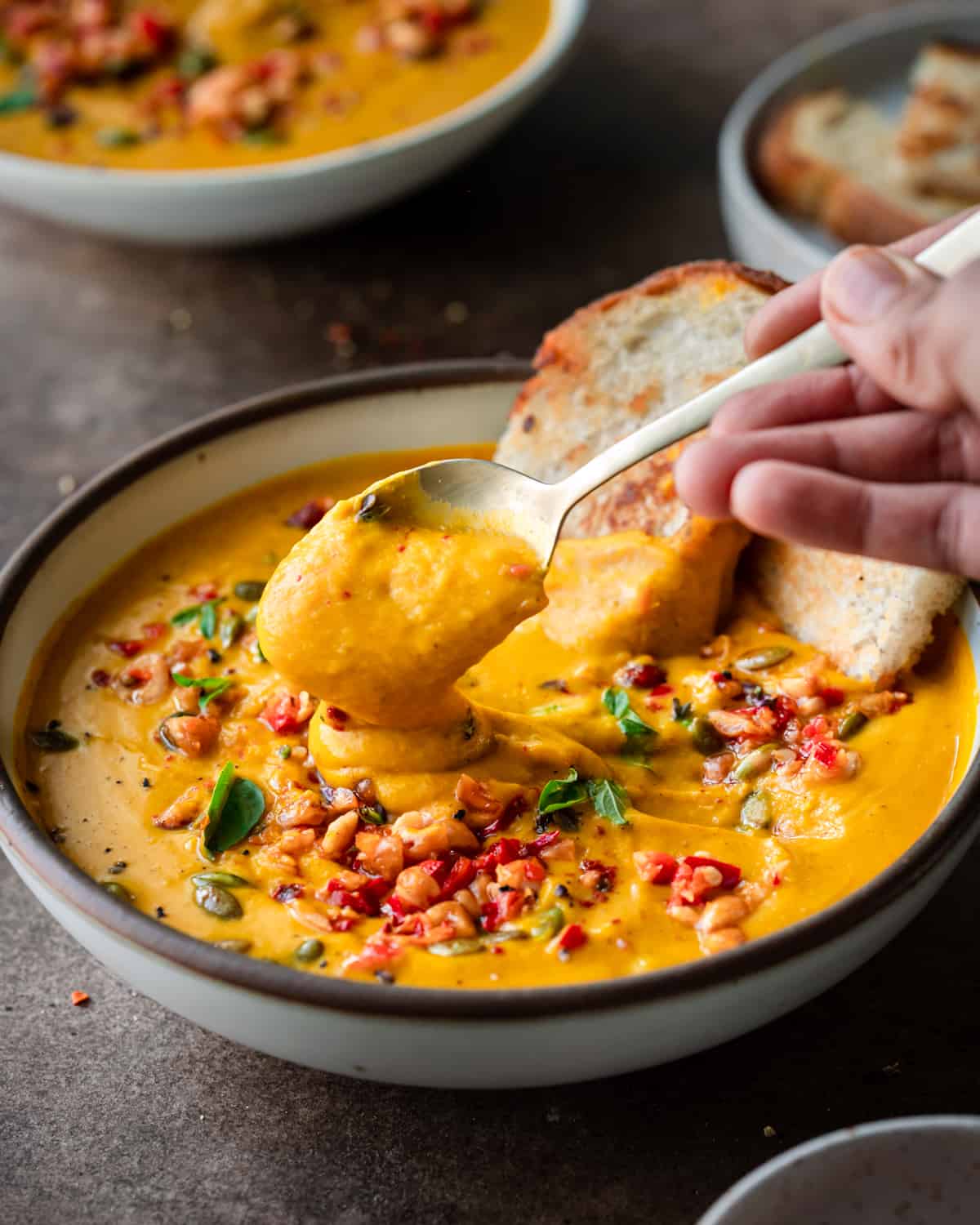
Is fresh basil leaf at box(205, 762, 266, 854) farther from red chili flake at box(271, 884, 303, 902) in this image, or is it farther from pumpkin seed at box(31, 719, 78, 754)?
pumpkin seed at box(31, 719, 78, 754)

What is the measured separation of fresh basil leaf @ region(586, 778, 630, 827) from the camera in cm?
259

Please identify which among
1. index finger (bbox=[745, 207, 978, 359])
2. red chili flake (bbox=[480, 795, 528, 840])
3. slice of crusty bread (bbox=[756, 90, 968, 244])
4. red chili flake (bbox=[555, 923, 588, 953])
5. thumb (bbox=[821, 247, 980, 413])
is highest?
thumb (bbox=[821, 247, 980, 413])

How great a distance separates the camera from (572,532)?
3.38 metres

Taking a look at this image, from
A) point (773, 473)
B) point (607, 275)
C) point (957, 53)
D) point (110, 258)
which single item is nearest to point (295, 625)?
point (773, 473)

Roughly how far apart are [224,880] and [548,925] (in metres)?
0.55

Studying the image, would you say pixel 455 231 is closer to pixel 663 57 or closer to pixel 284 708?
pixel 663 57

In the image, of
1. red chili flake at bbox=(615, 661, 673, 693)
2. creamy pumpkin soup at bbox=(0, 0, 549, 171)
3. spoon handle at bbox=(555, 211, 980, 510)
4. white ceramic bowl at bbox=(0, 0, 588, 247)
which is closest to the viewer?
spoon handle at bbox=(555, 211, 980, 510)

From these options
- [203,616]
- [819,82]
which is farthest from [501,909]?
[819,82]

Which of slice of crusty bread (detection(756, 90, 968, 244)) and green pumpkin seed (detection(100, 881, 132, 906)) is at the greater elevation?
green pumpkin seed (detection(100, 881, 132, 906))

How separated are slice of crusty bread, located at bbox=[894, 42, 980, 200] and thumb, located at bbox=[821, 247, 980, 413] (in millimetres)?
2796

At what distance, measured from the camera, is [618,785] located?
2684 mm

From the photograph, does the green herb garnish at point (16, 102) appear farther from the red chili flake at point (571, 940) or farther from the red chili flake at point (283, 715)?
the red chili flake at point (571, 940)

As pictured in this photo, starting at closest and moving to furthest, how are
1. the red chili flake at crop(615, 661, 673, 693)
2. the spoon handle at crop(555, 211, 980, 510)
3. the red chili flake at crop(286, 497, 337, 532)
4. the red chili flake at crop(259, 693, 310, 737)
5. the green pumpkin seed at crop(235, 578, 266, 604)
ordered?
the spoon handle at crop(555, 211, 980, 510) < the red chili flake at crop(259, 693, 310, 737) < the red chili flake at crop(615, 661, 673, 693) < the green pumpkin seed at crop(235, 578, 266, 604) < the red chili flake at crop(286, 497, 337, 532)

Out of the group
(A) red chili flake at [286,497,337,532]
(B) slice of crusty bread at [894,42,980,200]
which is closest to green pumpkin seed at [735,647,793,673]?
(A) red chili flake at [286,497,337,532]
